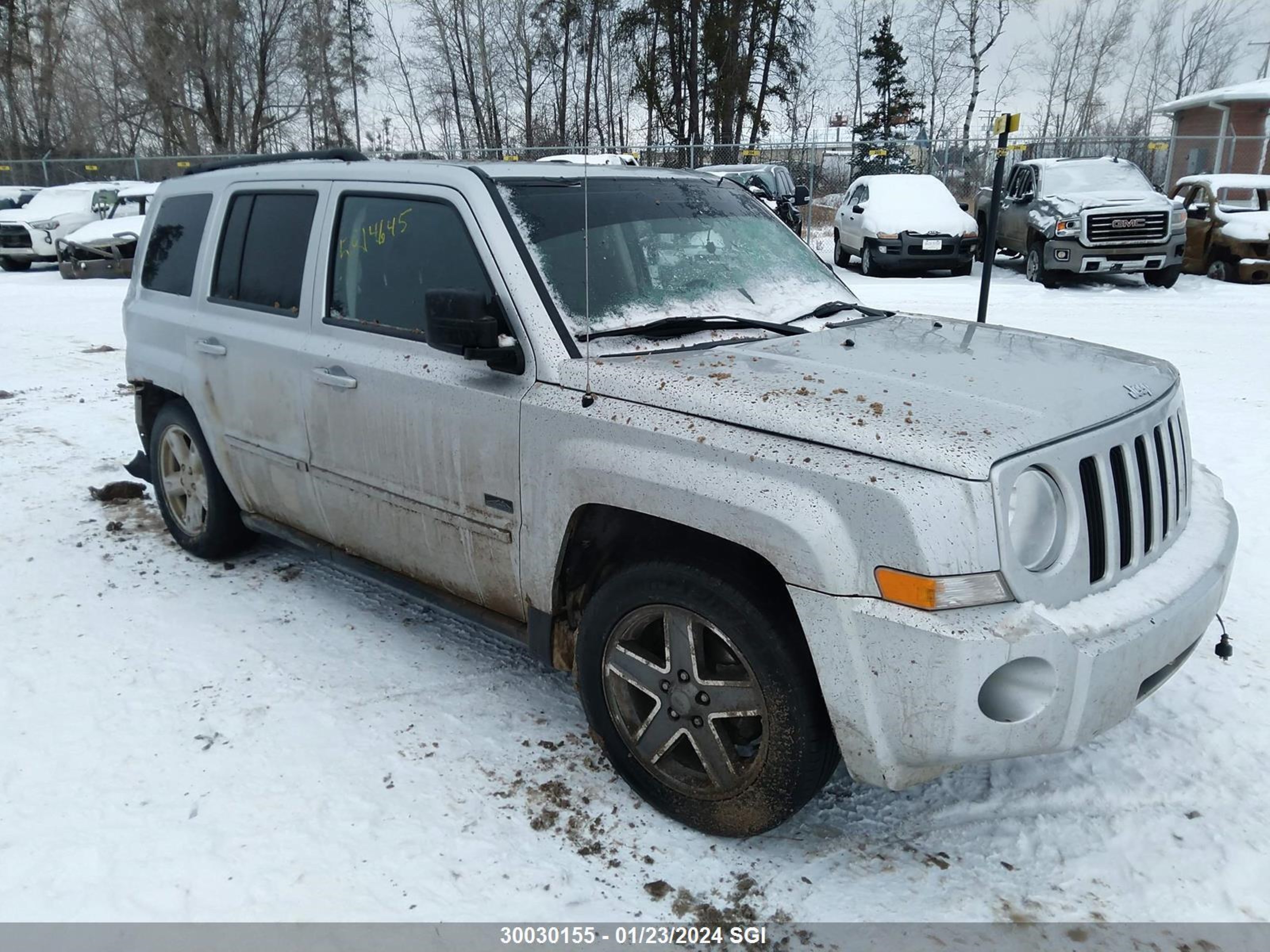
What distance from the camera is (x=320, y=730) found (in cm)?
339

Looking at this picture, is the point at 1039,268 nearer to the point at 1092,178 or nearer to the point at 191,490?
the point at 1092,178

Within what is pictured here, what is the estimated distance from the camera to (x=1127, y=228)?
1413 cm

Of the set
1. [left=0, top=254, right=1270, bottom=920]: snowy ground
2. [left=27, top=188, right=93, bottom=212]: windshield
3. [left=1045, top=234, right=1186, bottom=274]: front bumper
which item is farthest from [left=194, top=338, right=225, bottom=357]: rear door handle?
[left=27, top=188, right=93, bottom=212]: windshield

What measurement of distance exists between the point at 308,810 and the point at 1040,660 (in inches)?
86.6

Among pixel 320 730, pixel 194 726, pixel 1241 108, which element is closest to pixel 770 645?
pixel 320 730

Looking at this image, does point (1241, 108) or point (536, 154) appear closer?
point (536, 154)

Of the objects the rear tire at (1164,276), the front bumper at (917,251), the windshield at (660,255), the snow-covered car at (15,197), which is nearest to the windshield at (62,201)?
the snow-covered car at (15,197)

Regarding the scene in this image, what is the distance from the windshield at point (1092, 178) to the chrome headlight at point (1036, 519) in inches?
574

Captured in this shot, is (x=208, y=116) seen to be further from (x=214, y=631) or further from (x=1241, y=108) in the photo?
(x=214, y=631)

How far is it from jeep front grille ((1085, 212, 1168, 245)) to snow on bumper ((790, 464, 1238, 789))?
44.2ft

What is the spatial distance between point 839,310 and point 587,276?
123 centimetres

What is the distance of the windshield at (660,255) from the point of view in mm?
3195

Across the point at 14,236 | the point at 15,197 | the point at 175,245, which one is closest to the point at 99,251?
the point at 14,236

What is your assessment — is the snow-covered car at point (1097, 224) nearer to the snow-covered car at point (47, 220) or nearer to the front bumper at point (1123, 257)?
the front bumper at point (1123, 257)
